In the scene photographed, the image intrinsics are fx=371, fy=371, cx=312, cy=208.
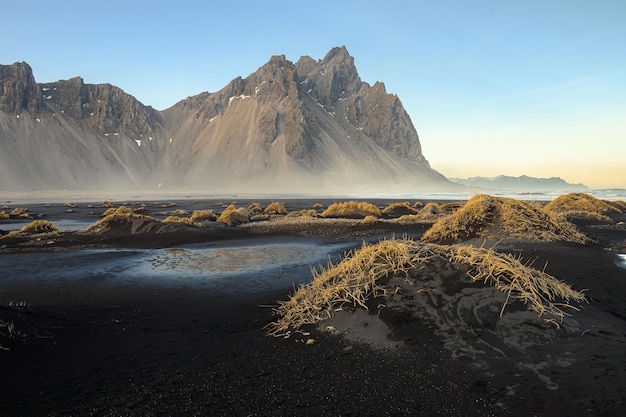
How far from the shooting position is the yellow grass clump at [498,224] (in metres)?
17.5

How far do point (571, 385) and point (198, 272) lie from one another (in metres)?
13.2

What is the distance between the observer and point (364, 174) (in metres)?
193

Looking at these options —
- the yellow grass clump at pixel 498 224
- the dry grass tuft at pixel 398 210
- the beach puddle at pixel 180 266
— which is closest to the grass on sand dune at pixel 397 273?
the beach puddle at pixel 180 266

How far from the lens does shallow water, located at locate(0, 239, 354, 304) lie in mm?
13711

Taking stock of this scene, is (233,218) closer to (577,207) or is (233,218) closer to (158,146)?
(577,207)

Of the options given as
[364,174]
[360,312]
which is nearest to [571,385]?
[360,312]

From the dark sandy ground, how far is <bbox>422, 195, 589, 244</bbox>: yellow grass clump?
6.93 m

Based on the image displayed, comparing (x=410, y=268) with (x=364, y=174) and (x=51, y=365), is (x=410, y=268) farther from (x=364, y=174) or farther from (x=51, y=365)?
(x=364, y=174)

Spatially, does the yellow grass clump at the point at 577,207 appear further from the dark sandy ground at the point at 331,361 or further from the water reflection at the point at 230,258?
the dark sandy ground at the point at 331,361

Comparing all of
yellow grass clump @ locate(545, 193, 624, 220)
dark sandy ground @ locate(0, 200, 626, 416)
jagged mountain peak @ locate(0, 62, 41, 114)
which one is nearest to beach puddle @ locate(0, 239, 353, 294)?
dark sandy ground @ locate(0, 200, 626, 416)

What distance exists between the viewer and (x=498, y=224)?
18.0m

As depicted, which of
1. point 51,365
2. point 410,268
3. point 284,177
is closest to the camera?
point 51,365

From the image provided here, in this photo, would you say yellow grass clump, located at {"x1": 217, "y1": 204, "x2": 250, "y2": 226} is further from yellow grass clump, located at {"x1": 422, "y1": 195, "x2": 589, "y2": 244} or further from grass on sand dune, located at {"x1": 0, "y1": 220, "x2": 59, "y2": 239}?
yellow grass clump, located at {"x1": 422, "y1": 195, "x2": 589, "y2": 244}

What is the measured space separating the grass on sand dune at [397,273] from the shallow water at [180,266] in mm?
3419
